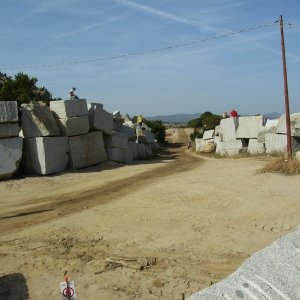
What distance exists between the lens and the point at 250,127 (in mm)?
20156

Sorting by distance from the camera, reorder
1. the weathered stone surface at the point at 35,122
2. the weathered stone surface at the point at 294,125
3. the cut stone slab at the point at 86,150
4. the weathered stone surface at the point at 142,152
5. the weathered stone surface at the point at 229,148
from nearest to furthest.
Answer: the weathered stone surface at the point at 35,122 < the cut stone slab at the point at 86,150 < the weathered stone surface at the point at 294,125 < the weathered stone surface at the point at 229,148 < the weathered stone surface at the point at 142,152

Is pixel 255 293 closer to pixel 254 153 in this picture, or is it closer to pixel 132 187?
pixel 132 187

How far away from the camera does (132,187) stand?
40.8ft

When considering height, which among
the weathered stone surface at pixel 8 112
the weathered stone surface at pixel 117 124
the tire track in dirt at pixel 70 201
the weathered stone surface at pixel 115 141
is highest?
the weathered stone surface at pixel 8 112

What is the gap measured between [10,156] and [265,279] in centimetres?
1130

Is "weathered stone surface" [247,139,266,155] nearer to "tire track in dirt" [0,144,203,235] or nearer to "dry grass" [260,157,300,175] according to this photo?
"dry grass" [260,157,300,175]

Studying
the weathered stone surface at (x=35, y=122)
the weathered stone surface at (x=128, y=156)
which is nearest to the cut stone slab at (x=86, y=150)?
the weathered stone surface at (x=35, y=122)

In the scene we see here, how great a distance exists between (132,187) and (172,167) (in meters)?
4.37

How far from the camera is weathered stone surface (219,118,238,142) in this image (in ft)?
68.8

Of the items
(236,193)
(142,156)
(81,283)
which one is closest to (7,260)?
(81,283)

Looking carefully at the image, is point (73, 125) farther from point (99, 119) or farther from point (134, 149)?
point (134, 149)

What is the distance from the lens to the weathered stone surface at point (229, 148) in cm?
2030

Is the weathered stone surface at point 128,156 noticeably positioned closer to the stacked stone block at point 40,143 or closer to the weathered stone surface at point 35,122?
the stacked stone block at point 40,143

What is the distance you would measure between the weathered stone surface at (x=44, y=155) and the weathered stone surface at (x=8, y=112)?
42.3 inches
